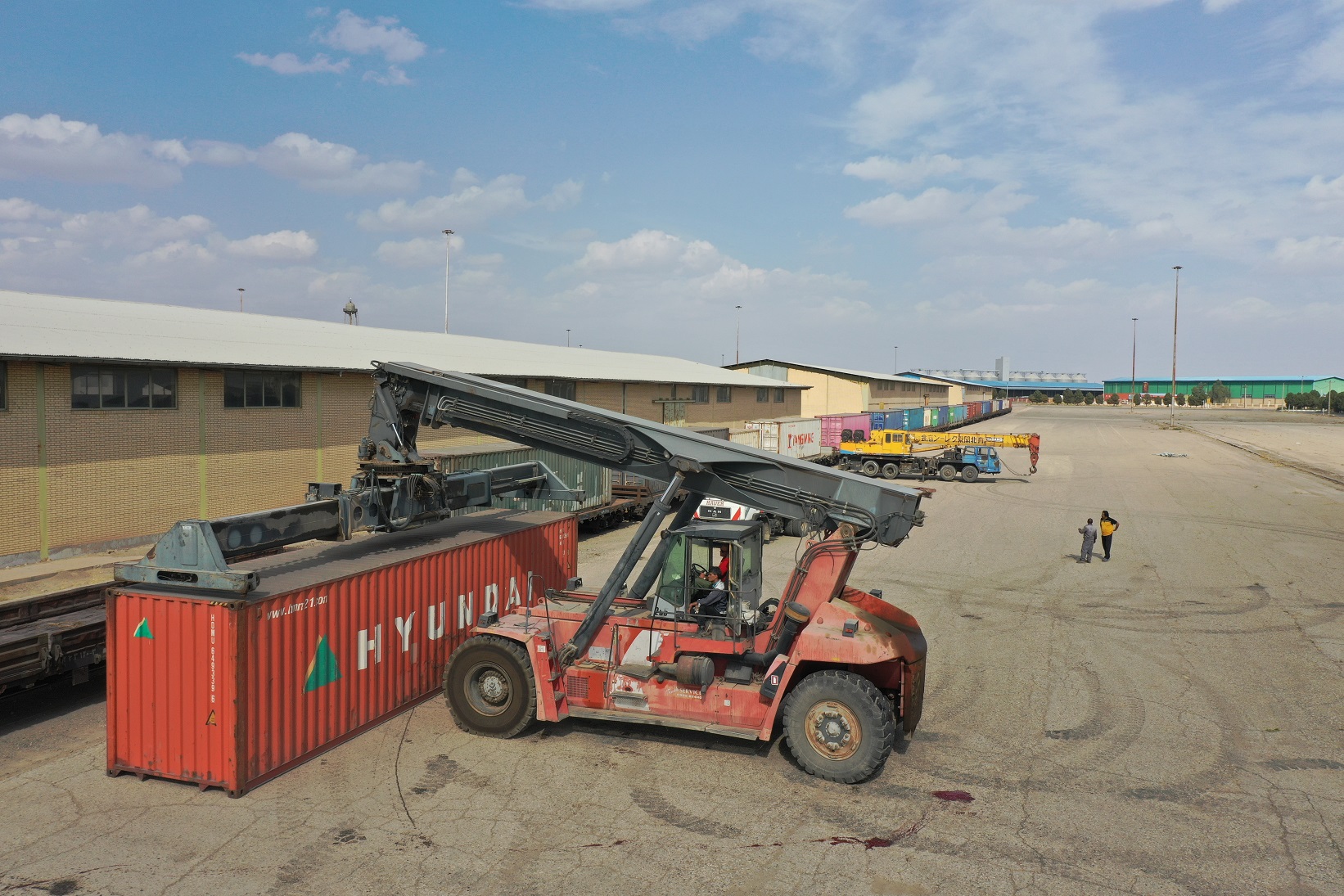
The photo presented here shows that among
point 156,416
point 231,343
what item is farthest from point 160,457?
point 231,343

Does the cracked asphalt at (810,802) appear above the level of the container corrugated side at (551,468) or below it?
below

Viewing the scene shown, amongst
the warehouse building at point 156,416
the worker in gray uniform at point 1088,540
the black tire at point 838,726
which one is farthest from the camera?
the worker in gray uniform at point 1088,540

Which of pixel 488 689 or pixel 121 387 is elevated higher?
pixel 121 387

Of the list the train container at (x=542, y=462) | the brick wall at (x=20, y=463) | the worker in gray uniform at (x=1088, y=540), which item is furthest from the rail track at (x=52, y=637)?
the worker in gray uniform at (x=1088, y=540)

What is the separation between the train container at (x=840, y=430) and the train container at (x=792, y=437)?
87 centimetres

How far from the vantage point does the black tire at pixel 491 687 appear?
10523 millimetres

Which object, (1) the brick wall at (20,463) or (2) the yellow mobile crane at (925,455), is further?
(2) the yellow mobile crane at (925,455)

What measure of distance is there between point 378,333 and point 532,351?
889 cm

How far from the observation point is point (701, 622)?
10.4m

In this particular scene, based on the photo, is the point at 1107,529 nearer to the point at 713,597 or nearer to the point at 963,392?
the point at 713,597

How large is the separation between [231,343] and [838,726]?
21.0 metres

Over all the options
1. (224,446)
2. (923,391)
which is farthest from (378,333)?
(923,391)

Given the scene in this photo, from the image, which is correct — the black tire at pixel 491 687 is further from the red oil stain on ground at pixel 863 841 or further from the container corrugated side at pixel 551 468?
the container corrugated side at pixel 551 468

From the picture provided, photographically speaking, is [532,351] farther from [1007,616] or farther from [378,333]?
[1007,616]
